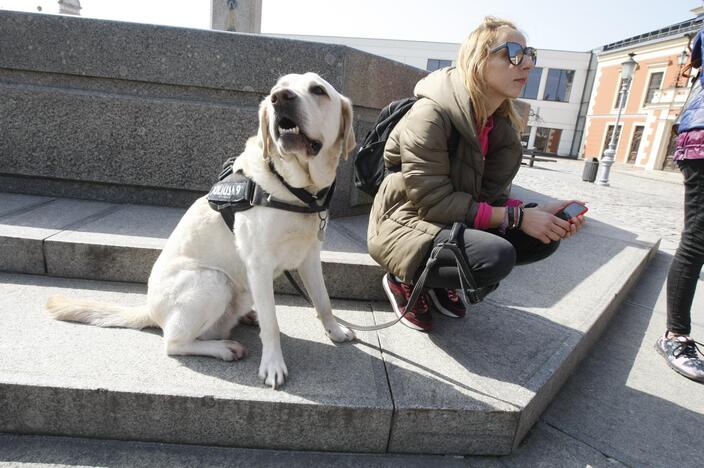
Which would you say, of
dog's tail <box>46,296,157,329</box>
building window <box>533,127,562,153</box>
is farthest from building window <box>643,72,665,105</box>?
dog's tail <box>46,296,157,329</box>

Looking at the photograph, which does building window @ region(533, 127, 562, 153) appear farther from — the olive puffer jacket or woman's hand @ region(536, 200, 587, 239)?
the olive puffer jacket

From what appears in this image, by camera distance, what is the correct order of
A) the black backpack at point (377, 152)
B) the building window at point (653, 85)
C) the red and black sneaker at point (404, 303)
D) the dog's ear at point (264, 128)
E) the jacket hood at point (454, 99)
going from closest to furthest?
the dog's ear at point (264, 128) → the jacket hood at point (454, 99) → the red and black sneaker at point (404, 303) → the black backpack at point (377, 152) → the building window at point (653, 85)

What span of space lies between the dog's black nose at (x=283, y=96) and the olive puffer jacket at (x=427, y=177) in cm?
76

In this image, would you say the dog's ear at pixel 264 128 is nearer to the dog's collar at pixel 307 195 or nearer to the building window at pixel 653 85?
the dog's collar at pixel 307 195

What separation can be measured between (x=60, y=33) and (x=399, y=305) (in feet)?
13.2

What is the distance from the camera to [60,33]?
371 cm

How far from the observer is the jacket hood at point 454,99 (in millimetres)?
2225

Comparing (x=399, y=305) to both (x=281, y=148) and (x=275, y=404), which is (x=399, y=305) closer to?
(x=275, y=404)

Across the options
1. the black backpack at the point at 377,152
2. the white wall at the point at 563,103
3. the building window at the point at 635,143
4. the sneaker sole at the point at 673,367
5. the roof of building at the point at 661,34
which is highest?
the roof of building at the point at 661,34

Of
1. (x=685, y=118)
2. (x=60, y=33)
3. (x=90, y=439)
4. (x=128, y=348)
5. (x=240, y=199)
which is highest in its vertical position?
(x=60, y=33)

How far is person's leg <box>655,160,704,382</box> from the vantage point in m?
2.54

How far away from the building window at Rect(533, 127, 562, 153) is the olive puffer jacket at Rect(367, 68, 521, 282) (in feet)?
157

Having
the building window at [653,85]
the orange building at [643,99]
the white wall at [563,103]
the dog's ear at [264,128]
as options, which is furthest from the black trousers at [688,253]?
the white wall at [563,103]

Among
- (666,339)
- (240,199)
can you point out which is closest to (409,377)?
(240,199)
